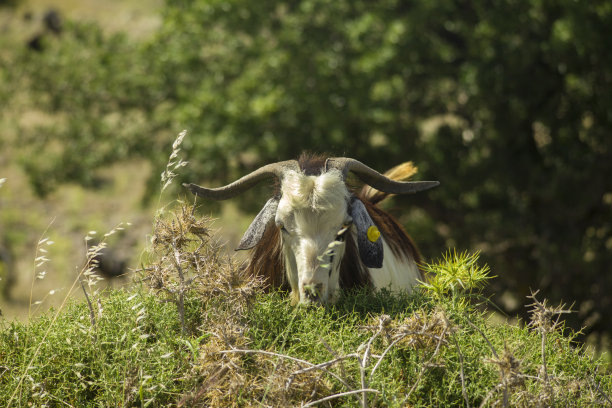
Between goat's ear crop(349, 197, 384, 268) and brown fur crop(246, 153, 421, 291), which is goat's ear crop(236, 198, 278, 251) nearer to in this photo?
brown fur crop(246, 153, 421, 291)

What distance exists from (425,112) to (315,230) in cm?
672

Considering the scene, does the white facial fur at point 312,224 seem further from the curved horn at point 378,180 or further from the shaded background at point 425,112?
the shaded background at point 425,112

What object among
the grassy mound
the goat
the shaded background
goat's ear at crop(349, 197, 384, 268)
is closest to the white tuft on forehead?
the goat

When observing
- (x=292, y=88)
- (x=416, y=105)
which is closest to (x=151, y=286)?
(x=292, y=88)

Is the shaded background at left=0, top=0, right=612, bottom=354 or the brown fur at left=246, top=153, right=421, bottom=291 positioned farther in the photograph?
the shaded background at left=0, top=0, right=612, bottom=354

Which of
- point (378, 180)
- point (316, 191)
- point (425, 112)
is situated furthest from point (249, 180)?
point (425, 112)

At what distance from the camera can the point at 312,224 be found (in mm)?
4211

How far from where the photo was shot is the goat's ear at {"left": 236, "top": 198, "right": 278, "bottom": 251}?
448cm

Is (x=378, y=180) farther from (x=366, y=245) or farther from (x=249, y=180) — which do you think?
(x=249, y=180)

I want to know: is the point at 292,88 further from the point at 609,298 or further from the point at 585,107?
the point at 609,298

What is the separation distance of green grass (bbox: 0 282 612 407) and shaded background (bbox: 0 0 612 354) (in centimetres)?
559

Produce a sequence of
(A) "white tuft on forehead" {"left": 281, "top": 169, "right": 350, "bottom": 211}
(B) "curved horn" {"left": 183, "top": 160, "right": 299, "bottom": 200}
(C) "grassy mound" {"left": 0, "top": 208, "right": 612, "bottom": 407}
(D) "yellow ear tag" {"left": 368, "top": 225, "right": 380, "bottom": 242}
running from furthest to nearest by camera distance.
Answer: (B) "curved horn" {"left": 183, "top": 160, "right": 299, "bottom": 200}
(D) "yellow ear tag" {"left": 368, "top": 225, "right": 380, "bottom": 242}
(A) "white tuft on forehead" {"left": 281, "top": 169, "right": 350, "bottom": 211}
(C) "grassy mound" {"left": 0, "top": 208, "right": 612, "bottom": 407}

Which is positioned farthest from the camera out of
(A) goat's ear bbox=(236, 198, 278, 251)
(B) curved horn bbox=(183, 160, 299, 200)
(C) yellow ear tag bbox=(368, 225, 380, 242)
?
(B) curved horn bbox=(183, 160, 299, 200)

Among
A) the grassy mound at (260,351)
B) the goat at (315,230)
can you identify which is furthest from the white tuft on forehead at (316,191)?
the grassy mound at (260,351)
